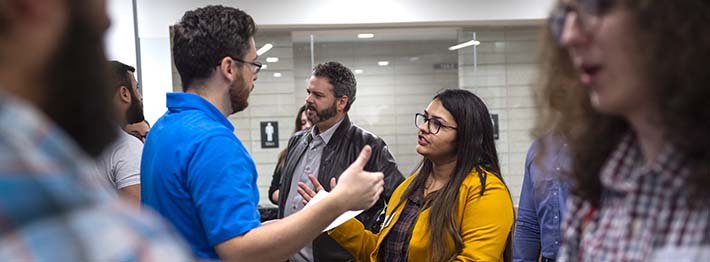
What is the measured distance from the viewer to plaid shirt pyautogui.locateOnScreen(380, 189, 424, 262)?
8.66 ft

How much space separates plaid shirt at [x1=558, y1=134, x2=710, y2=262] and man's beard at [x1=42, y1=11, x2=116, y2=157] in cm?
65

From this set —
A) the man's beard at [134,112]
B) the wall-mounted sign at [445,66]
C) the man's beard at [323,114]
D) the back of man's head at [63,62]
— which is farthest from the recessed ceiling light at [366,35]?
the back of man's head at [63,62]

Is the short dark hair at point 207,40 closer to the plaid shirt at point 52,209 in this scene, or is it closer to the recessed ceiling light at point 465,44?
the plaid shirt at point 52,209

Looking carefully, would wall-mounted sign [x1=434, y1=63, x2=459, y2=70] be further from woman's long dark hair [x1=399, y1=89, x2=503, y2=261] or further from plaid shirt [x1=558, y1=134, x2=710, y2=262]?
plaid shirt [x1=558, y1=134, x2=710, y2=262]

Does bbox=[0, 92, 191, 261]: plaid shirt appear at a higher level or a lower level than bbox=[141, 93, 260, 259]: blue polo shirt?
higher

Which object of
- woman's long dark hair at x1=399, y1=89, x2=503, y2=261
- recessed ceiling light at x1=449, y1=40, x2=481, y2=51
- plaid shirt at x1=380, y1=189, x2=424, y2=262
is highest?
recessed ceiling light at x1=449, y1=40, x2=481, y2=51

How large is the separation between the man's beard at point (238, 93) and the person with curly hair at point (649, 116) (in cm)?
124

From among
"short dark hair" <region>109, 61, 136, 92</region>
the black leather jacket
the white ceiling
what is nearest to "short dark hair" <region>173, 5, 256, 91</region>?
Result: "short dark hair" <region>109, 61, 136, 92</region>

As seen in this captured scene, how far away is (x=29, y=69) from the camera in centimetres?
48

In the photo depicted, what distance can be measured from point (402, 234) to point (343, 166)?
3.56 feet

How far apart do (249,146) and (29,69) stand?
206 inches

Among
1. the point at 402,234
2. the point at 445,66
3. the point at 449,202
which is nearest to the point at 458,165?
the point at 449,202

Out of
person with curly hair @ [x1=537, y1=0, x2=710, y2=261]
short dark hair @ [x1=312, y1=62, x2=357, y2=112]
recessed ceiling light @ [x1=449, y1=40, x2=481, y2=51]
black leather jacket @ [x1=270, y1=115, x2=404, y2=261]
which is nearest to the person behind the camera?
person with curly hair @ [x1=537, y1=0, x2=710, y2=261]

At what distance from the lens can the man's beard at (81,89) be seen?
0.51 m
